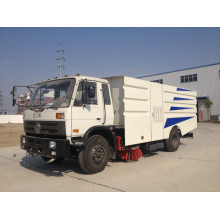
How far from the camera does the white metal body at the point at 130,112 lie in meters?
5.05

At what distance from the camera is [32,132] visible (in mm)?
5508

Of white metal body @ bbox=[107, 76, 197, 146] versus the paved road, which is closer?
the paved road

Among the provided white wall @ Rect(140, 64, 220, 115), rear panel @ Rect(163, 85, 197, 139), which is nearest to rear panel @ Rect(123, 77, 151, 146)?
rear panel @ Rect(163, 85, 197, 139)

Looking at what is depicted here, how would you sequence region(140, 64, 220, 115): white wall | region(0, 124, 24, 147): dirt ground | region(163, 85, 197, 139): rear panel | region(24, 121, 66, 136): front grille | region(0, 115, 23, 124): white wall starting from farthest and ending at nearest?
region(0, 115, 23, 124): white wall
region(140, 64, 220, 115): white wall
region(0, 124, 24, 147): dirt ground
region(163, 85, 197, 139): rear panel
region(24, 121, 66, 136): front grille

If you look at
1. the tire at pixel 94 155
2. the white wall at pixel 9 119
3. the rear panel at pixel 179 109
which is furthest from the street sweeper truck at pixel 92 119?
the white wall at pixel 9 119

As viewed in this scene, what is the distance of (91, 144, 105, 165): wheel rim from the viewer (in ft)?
17.2

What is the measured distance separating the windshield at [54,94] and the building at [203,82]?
2862 centimetres

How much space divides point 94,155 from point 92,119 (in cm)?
89

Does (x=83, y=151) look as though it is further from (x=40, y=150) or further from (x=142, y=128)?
(x=142, y=128)

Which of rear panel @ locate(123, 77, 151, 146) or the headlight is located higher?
rear panel @ locate(123, 77, 151, 146)

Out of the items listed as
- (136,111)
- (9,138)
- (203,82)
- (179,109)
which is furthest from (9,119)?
(136,111)

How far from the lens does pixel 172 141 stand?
26.6 feet

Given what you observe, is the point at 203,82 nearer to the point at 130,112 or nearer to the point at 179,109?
the point at 179,109

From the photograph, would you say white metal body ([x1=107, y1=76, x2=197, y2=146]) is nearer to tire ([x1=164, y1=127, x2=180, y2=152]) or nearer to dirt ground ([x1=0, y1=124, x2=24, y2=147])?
Answer: tire ([x1=164, y1=127, x2=180, y2=152])
